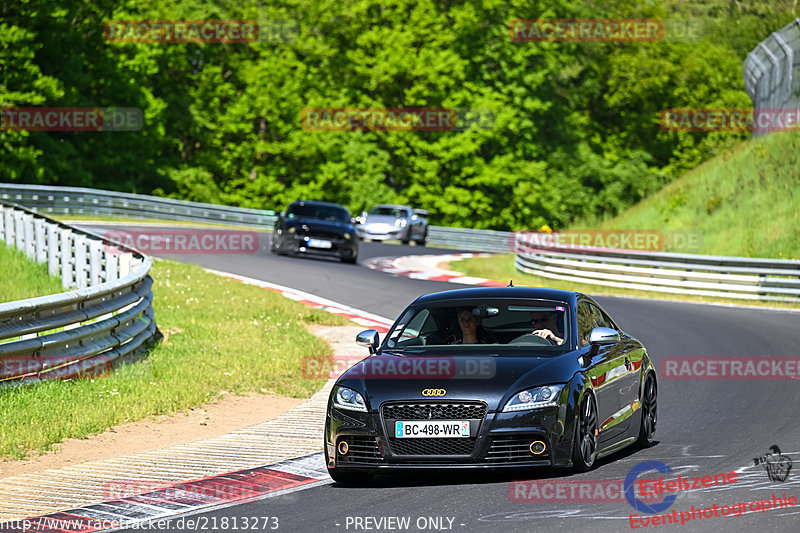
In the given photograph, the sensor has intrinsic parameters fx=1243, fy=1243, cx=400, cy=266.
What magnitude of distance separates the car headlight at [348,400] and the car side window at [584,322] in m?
1.84

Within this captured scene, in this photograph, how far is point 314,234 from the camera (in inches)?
1256

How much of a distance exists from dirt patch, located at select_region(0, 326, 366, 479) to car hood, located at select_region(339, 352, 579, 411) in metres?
2.42

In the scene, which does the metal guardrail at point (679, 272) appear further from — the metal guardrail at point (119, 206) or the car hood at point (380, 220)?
the car hood at point (380, 220)

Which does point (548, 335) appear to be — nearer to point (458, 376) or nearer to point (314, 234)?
point (458, 376)

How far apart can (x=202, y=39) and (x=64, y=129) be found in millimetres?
11984

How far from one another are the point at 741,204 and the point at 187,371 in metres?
24.8

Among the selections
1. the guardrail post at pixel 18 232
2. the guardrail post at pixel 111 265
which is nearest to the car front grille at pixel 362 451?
the guardrail post at pixel 111 265

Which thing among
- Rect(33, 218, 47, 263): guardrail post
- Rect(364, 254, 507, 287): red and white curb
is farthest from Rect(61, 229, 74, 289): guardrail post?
Rect(364, 254, 507, 287): red and white curb

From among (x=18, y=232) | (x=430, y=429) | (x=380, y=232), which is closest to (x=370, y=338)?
(x=430, y=429)

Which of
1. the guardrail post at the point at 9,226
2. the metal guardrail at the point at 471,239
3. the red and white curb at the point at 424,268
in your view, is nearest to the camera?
the guardrail post at the point at 9,226

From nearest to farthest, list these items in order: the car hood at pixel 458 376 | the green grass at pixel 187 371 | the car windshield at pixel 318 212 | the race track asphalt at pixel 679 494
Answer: the race track asphalt at pixel 679 494, the car hood at pixel 458 376, the green grass at pixel 187 371, the car windshield at pixel 318 212

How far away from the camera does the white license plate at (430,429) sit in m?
8.06

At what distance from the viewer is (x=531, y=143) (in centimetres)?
6588

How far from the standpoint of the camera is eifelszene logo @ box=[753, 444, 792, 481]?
833 cm
